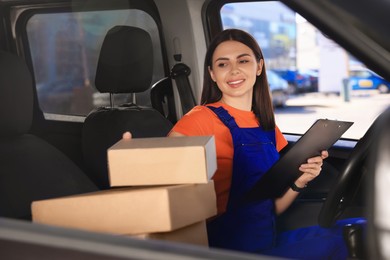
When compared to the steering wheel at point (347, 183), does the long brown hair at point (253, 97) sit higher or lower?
higher

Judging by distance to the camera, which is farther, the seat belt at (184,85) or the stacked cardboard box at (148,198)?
the seat belt at (184,85)

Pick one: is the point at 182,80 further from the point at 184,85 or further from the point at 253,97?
the point at 253,97

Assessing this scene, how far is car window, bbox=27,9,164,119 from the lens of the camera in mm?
2855

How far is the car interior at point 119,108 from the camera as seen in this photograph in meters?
1.18

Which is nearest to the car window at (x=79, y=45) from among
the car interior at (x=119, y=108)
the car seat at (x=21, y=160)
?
the car interior at (x=119, y=108)

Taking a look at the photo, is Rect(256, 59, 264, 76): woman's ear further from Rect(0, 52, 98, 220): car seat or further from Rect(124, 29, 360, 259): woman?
Rect(0, 52, 98, 220): car seat

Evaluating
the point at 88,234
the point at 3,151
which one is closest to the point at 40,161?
the point at 3,151

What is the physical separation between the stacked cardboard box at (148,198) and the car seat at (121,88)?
1119 mm

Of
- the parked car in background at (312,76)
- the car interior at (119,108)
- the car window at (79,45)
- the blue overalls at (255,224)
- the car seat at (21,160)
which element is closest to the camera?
the car interior at (119,108)

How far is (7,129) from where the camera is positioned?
2184 mm

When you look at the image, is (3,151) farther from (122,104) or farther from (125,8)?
(125,8)

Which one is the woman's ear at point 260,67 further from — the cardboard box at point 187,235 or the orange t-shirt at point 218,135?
the cardboard box at point 187,235

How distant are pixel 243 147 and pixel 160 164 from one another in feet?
2.45

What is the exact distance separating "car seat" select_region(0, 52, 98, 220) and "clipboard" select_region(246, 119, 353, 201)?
1.87ft
